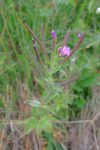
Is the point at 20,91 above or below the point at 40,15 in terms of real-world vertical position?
below

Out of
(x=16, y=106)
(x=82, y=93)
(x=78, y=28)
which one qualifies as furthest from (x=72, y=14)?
(x=16, y=106)

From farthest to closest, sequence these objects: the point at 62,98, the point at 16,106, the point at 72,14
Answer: the point at 72,14
the point at 16,106
the point at 62,98

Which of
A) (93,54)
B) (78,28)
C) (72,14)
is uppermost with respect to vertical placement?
(72,14)

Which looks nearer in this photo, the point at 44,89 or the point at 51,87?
the point at 51,87

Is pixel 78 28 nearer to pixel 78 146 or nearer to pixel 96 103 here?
pixel 96 103

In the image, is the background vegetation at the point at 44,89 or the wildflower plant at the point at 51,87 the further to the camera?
the background vegetation at the point at 44,89

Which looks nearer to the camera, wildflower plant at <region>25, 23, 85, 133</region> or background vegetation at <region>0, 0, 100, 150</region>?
wildflower plant at <region>25, 23, 85, 133</region>
